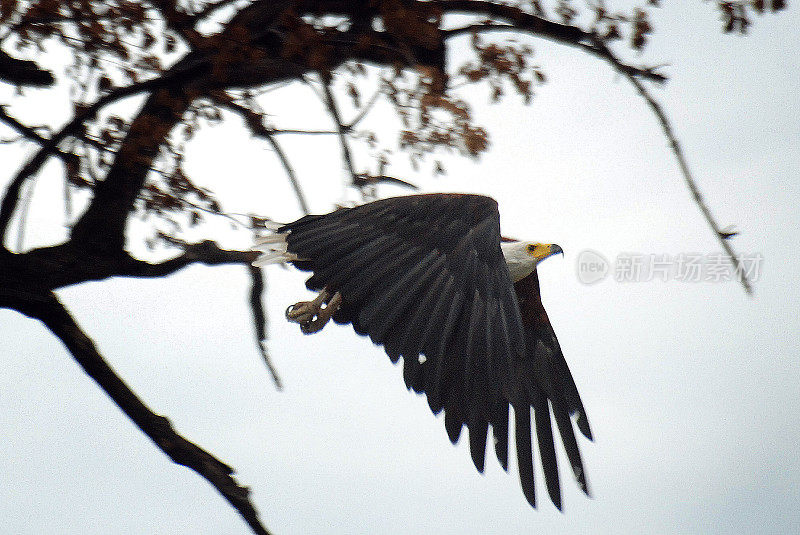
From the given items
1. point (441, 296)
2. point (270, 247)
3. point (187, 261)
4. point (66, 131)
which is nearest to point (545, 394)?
point (441, 296)

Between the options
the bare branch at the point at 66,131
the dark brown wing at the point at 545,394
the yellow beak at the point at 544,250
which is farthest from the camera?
the yellow beak at the point at 544,250

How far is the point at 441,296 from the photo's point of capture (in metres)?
3.80

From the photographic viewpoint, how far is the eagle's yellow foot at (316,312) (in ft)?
15.4

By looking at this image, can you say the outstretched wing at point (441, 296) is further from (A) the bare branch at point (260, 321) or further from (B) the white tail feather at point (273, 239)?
(A) the bare branch at point (260, 321)

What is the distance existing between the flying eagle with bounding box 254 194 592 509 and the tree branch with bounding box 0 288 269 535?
90 cm

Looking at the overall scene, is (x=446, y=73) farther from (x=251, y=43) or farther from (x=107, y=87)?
(x=107, y=87)

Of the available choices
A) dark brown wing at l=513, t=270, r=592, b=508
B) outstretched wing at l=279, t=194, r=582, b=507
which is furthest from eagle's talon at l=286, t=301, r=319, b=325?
dark brown wing at l=513, t=270, r=592, b=508

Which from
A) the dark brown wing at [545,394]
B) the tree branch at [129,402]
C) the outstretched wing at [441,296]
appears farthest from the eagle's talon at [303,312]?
the dark brown wing at [545,394]

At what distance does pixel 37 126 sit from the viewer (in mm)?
5027

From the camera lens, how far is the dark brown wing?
4.25 metres

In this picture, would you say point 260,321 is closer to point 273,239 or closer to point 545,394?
point 273,239

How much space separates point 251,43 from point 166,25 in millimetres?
466

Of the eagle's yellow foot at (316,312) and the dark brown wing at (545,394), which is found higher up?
the eagle's yellow foot at (316,312)

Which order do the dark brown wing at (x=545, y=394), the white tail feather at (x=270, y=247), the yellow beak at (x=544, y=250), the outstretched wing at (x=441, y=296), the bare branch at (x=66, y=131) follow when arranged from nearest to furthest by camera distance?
the outstretched wing at (x=441, y=296) < the dark brown wing at (x=545, y=394) < the white tail feather at (x=270, y=247) < the bare branch at (x=66, y=131) < the yellow beak at (x=544, y=250)
